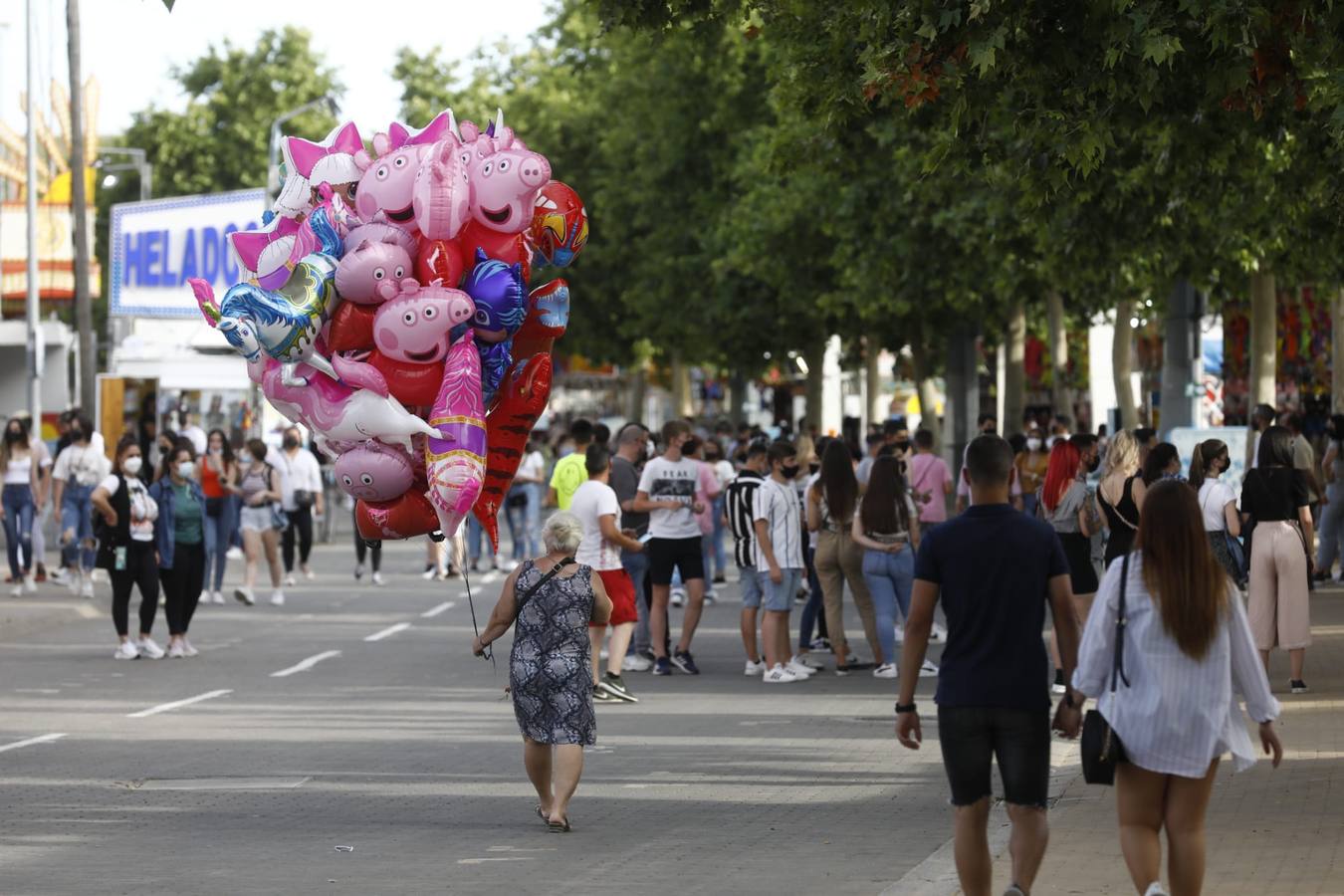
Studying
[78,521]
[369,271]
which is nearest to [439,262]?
[369,271]

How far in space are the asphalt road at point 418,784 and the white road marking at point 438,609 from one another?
13.6 ft

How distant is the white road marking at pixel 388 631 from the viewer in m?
21.2

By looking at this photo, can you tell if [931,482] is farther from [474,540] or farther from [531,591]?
[474,540]

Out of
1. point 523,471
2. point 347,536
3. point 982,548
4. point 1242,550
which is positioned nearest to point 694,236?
point 347,536

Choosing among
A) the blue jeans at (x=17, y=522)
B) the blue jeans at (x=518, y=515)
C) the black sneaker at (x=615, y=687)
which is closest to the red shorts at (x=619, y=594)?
the black sneaker at (x=615, y=687)

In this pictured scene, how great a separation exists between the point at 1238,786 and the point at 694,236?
4228 cm

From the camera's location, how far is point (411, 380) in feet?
32.6

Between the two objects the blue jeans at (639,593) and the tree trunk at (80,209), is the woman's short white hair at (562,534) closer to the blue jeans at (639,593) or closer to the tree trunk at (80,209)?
the blue jeans at (639,593)

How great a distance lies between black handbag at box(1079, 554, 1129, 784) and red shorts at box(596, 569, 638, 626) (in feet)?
28.6

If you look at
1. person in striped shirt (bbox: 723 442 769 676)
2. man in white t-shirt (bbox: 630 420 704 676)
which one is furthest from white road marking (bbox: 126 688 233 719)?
person in striped shirt (bbox: 723 442 769 676)

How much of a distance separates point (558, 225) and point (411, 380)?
1160mm

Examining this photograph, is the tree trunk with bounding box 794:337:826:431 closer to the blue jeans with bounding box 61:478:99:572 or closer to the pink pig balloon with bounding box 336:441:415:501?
the blue jeans with bounding box 61:478:99:572

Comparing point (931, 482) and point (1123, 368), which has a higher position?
point (1123, 368)

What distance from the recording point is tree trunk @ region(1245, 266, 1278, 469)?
28484mm
